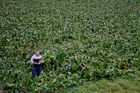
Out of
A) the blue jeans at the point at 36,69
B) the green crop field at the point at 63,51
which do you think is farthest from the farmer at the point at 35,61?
the green crop field at the point at 63,51

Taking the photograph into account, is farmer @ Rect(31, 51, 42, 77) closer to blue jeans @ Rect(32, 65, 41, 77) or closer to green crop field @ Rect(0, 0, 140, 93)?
blue jeans @ Rect(32, 65, 41, 77)

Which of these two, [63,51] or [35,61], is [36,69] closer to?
[35,61]

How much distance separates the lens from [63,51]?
10273 millimetres

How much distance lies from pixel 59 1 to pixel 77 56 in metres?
21.0

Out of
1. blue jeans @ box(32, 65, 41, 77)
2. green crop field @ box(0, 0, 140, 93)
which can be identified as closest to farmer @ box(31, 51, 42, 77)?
blue jeans @ box(32, 65, 41, 77)

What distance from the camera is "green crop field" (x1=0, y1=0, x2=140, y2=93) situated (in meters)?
8.16

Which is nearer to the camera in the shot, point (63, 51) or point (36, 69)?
point (36, 69)

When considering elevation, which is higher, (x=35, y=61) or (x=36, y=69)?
(x=35, y=61)

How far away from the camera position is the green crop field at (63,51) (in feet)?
26.8

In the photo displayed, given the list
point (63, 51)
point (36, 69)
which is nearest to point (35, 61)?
point (36, 69)

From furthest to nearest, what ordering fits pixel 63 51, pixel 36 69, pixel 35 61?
pixel 63 51 < pixel 36 69 < pixel 35 61

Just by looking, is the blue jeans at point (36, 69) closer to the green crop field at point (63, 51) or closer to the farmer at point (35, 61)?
the farmer at point (35, 61)

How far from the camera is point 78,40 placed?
520 inches

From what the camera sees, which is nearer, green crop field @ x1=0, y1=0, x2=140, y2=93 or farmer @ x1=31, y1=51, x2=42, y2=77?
farmer @ x1=31, y1=51, x2=42, y2=77
